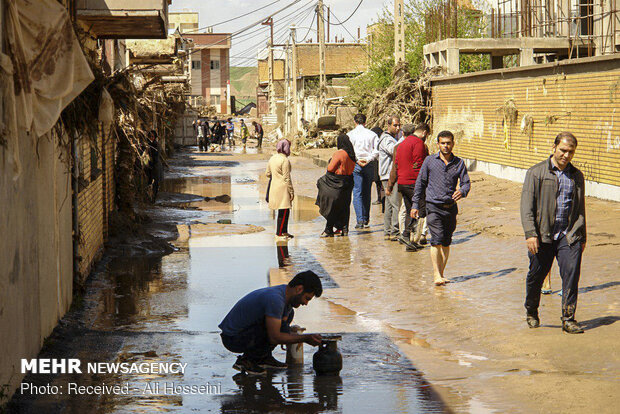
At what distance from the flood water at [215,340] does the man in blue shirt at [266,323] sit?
15 cm

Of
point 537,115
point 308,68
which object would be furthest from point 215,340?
point 308,68

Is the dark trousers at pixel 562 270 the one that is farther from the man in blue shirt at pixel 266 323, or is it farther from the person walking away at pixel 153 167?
the person walking away at pixel 153 167

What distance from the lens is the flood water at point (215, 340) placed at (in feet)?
18.9

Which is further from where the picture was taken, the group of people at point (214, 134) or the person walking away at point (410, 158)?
the group of people at point (214, 134)

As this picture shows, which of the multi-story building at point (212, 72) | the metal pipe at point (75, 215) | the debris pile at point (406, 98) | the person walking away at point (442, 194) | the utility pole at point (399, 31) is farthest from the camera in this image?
the multi-story building at point (212, 72)

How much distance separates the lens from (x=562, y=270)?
290 inches

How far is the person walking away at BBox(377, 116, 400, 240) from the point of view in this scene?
13.5 metres

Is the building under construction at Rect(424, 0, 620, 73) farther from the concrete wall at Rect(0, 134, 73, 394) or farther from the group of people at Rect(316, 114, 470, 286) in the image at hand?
the concrete wall at Rect(0, 134, 73, 394)

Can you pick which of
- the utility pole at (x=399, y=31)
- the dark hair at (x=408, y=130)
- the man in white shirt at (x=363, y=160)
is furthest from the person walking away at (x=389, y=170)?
the utility pole at (x=399, y=31)

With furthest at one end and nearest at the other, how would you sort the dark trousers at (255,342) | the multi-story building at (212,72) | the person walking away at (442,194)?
the multi-story building at (212,72)
the person walking away at (442,194)
the dark trousers at (255,342)

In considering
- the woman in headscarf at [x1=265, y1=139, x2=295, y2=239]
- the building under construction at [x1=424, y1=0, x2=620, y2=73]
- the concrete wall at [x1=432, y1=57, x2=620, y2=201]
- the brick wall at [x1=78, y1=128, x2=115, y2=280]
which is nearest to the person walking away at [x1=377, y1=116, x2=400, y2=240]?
the woman in headscarf at [x1=265, y1=139, x2=295, y2=239]

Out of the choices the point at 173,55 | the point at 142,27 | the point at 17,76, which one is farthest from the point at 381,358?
the point at 173,55

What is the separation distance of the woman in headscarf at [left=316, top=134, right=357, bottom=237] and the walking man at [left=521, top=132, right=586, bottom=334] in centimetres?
659

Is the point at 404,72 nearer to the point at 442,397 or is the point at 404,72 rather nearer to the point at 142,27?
the point at 142,27
